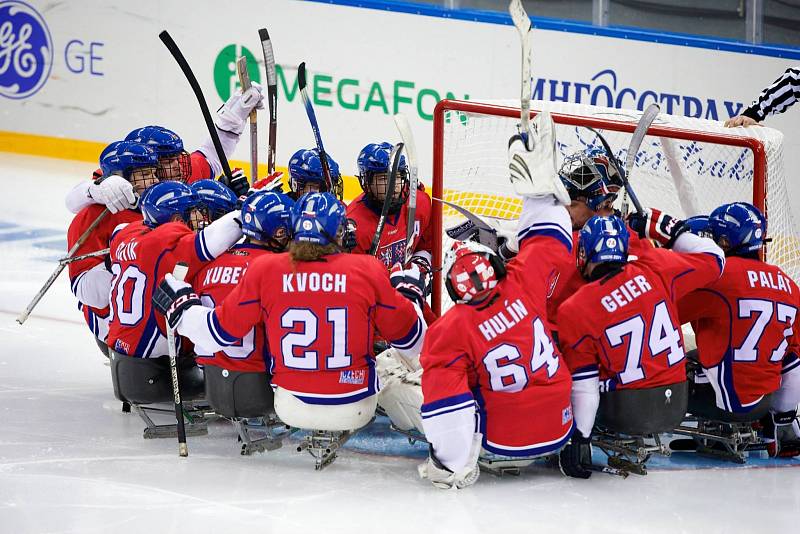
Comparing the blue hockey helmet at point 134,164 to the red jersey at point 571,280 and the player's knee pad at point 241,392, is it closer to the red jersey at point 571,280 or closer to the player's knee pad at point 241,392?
the player's knee pad at point 241,392

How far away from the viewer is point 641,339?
418 centimetres

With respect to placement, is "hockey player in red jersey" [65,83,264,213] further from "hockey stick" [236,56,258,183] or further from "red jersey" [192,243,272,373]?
"red jersey" [192,243,272,373]

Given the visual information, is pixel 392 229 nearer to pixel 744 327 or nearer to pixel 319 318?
pixel 319 318

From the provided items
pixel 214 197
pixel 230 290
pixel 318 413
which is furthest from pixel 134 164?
pixel 318 413

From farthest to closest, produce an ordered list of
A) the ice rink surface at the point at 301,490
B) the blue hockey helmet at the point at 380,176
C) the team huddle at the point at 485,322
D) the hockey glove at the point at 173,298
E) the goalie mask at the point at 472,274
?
the blue hockey helmet at the point at 380,176 → the hockey glove at the point at 173,298 → the team huddle at the point at 485,322 → the goalie mask at the point at 472,274 → the ice rink surface at the point at 301,490

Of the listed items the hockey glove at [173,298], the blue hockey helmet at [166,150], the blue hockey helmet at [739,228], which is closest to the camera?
the hockey glove at [173,298]

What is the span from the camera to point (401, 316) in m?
4.23

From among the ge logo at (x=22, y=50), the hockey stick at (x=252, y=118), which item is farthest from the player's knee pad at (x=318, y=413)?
the ge logo at (x=22, y=50)

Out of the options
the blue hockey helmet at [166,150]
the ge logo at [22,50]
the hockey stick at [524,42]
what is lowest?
the blue hockey helmet at [166,150]

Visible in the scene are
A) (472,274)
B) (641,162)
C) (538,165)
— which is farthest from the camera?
(641,162)

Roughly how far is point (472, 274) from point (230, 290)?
115cm

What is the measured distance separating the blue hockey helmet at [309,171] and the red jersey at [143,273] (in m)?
0.75

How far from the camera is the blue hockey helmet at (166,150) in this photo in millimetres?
5555

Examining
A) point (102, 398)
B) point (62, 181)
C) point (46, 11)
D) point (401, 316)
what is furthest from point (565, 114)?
point (46, 11)
